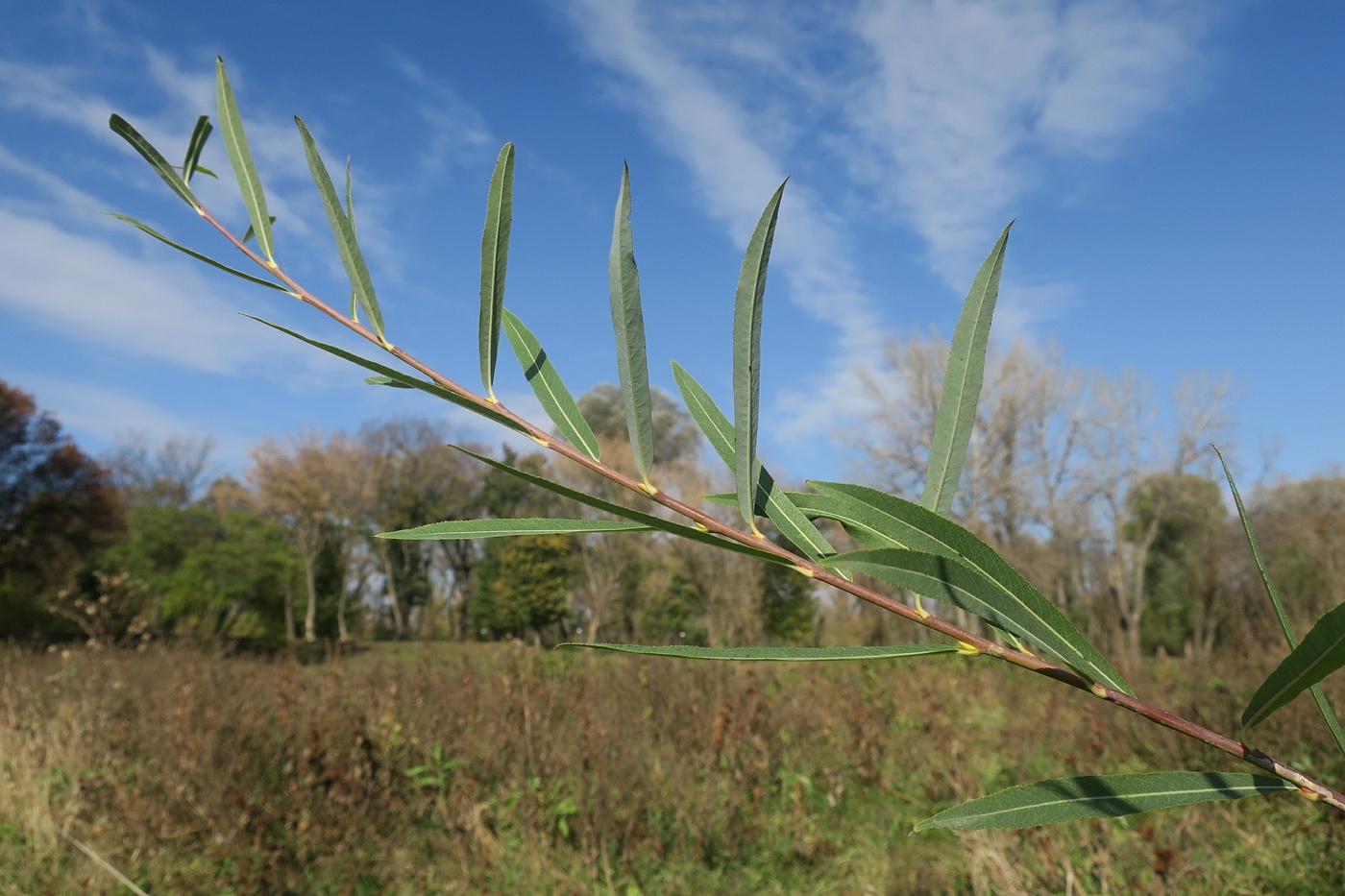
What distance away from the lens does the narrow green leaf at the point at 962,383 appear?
379 millimetres

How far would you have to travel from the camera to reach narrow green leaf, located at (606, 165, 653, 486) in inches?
14.4

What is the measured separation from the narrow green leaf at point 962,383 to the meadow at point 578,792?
2634 mm

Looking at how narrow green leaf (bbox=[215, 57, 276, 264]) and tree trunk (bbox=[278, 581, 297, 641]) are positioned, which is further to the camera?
tree trunk (bbox=[278, 581, 297, 641])

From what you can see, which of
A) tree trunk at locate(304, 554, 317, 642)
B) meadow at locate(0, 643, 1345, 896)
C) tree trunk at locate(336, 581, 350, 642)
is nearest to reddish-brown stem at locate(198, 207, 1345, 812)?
meadow at locate(0, 643, 1345, 896)

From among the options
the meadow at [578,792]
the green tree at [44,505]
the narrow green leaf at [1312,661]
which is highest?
the green tree at [44,505]

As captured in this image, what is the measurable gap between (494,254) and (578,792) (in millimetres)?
3903

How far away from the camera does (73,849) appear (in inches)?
153

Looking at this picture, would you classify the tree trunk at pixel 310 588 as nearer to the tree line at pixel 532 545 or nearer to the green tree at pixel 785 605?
the tree line at pixel 532 545

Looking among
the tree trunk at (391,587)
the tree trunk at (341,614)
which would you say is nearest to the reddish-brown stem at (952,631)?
the tree trunk at (391,587)

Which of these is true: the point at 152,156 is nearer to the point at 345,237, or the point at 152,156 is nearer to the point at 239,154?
the point at 239,154

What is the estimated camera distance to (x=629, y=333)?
37 cm

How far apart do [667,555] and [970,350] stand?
21677 mm

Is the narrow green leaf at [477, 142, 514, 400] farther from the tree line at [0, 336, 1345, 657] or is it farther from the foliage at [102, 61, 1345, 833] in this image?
the tree line at [0, 336, 1345, 657]

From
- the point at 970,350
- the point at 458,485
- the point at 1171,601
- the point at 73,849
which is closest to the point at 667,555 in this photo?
the point at 458,485
